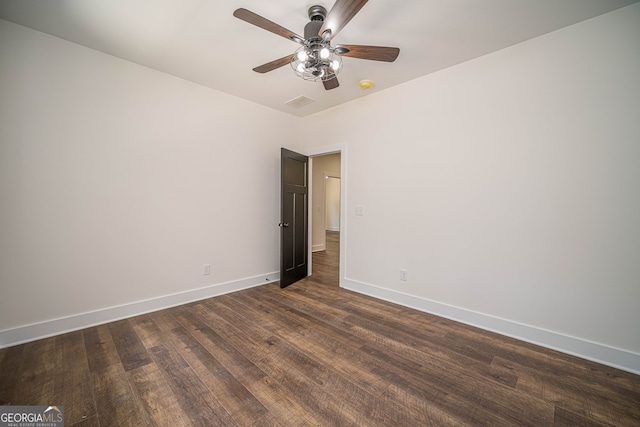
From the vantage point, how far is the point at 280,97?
3.54 m

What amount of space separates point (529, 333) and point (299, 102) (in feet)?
12.6

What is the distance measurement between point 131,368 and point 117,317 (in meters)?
1.07

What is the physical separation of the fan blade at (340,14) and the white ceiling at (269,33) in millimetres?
357

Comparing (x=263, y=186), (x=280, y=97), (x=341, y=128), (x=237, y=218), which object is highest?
(x=280, y=97)

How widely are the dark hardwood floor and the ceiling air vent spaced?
293 cm

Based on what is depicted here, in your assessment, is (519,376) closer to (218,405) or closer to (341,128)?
(218,405)

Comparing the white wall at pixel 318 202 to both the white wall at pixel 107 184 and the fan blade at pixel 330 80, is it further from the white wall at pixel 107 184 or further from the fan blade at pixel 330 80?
the fan blade at pixel 330 80

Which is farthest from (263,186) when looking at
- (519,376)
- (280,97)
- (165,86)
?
(519,376)

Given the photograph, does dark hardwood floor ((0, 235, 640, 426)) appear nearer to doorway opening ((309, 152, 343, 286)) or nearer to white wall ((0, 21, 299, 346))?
white wall ((0, 21, 299, 346))

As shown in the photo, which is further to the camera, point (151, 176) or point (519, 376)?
point (151, 176)

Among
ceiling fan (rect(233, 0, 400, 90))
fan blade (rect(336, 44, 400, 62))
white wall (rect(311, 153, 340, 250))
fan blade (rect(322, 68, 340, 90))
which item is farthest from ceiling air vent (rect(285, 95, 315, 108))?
white wall (rect(311, 153, 340, 250))

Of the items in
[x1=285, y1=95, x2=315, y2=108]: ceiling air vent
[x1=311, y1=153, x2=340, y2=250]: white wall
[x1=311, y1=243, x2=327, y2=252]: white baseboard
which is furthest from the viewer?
[x1=311, y1=243, x2=327, y2=252]: white baseboard

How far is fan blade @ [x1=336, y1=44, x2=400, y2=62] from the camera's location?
1.89 m

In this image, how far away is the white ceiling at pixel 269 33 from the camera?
1.90m
